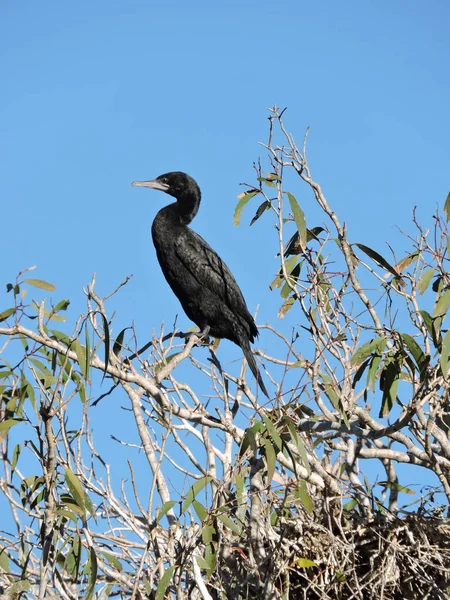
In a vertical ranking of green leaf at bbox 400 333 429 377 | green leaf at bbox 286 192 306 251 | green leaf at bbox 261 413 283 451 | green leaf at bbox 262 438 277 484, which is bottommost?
green leaf at bbox 262 438 277 484

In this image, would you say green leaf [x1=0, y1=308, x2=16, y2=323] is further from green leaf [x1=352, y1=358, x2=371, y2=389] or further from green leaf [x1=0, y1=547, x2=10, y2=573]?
green leaf [x1=352, y1=358, x2=371, y2=389]

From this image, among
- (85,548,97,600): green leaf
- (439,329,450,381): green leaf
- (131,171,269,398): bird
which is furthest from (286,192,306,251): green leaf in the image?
(131,171,269,398): bird

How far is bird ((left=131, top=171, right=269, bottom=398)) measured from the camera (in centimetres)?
557

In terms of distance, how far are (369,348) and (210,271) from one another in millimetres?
2492

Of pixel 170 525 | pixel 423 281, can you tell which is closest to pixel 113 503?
pixel 170 525

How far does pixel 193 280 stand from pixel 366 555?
2735 millimetres

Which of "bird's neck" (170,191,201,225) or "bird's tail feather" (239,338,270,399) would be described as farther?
"bird's neck" (170,191,201,225)

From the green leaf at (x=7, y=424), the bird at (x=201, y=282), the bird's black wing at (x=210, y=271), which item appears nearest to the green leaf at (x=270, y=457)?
the green leaf at (x=7, y=424)

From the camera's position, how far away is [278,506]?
3496mm

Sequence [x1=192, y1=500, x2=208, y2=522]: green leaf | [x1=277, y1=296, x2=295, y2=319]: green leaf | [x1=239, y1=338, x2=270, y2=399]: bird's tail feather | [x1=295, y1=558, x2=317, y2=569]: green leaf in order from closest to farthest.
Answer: [x1=192, y1=500, x2=208, y2=522]: green leaf → [x1=295, y1=558, x2=317, y2=569]: green leaf → [x1=277, y1=296, x2=295, y2=319]: green leaf → [x1=239, y1=338, x2=270, y2=399]: bird's tail feather

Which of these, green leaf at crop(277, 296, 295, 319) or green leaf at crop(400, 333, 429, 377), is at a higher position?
green leaf at crop(277, 296, 295, 319)

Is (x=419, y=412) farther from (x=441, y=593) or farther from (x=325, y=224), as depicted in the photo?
(x=325, y=224)

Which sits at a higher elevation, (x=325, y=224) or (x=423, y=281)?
(x=325, y=224)

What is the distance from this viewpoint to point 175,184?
6.23 meters
